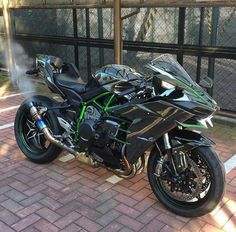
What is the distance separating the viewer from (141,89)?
3336 mm

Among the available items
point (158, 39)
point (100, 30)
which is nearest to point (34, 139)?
point (158, 39)

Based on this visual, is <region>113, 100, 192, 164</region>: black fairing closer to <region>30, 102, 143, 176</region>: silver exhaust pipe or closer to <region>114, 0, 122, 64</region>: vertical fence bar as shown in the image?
<region>30, 102, 143, 176</region>: silver exhaust pipe

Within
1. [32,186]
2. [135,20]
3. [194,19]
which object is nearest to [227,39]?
[194,19]

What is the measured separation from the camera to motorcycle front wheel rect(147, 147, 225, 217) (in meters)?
3.06

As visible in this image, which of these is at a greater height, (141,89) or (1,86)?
(141,89)

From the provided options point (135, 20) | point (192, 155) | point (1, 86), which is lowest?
point (1, 86)

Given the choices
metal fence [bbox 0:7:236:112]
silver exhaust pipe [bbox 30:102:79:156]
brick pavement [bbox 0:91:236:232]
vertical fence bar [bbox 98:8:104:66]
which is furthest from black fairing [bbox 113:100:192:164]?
vertical fence bar [bbox 98:8:104:66]

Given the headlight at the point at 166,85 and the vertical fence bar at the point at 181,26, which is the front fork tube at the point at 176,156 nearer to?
the headlight at the point at 166,85

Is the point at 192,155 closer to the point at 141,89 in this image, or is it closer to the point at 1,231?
the point at 141,89

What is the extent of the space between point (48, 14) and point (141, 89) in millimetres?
4783

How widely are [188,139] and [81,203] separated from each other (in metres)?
1.14

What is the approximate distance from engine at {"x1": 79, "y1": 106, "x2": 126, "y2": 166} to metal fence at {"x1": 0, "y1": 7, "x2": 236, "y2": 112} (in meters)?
2.22

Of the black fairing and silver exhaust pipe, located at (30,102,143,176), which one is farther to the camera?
silver exhaust pipe, located at (30,102,143,176)

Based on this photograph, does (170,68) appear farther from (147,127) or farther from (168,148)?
(168,148)
